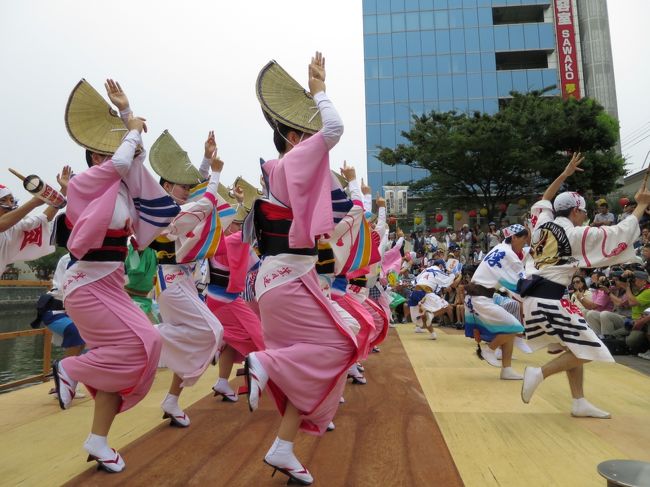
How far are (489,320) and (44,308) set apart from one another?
15.8ft

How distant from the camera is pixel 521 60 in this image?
3469cm

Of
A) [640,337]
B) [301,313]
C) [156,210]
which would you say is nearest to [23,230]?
[156,210]

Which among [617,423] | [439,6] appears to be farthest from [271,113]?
[439,6]

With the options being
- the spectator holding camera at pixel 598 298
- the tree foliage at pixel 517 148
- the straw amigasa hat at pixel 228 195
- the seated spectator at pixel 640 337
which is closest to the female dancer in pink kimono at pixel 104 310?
the straw amigasa hat at pixel 228 195

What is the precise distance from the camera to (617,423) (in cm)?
353

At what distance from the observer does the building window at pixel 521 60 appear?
34.3 meters

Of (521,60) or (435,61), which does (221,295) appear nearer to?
(435,61)

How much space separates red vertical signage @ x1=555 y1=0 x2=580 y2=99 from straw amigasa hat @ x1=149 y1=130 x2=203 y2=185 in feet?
103

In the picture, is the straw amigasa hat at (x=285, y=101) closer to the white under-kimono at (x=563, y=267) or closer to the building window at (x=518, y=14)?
the white under-kimono at (x=563, y=267)

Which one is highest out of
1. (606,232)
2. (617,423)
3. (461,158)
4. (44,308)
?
(461,158)

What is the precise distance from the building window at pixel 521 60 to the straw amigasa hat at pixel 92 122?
36144mm

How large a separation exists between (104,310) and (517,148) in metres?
19.7

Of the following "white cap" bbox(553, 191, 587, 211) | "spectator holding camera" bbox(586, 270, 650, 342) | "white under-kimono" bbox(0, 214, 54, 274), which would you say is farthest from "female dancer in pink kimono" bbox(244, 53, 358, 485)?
"spectator holding camera" bbox(586, 270, 650, 342)

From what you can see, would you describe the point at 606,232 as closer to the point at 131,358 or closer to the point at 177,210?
the point at 177,210
